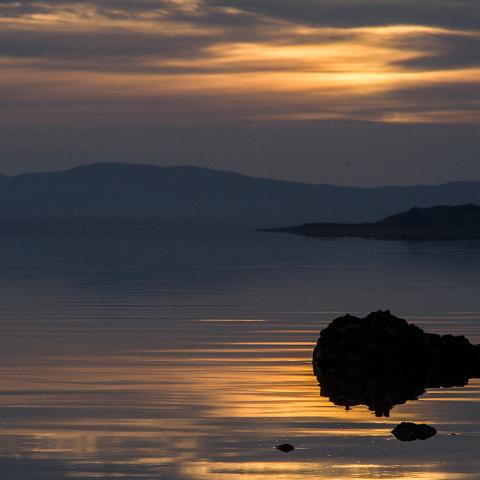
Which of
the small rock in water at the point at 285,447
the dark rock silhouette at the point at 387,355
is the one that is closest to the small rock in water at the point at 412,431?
the small rock in water at the point at 285,447

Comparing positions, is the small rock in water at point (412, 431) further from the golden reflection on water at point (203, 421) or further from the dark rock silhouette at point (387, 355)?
the dark rock silhouette at point (387, 355)

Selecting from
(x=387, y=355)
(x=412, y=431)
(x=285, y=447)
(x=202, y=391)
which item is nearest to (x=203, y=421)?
(x=285, y=447)

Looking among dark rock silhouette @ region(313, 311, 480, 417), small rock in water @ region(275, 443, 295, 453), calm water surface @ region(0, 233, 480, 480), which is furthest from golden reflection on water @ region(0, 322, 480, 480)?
dark rock silhouette @ region(313, 311, 480, 417)

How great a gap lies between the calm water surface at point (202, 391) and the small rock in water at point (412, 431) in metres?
0.19

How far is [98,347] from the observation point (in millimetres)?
36625

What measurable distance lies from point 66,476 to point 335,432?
520 centimetres

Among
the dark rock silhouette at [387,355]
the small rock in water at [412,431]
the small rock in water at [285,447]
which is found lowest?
the small rock in water at [285,447]

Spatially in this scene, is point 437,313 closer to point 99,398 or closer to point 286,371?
point 286,371

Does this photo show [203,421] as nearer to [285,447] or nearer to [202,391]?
[285,447]

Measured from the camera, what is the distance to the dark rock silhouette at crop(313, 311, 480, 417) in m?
31.5

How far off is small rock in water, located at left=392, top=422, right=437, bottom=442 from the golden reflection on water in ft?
0.59

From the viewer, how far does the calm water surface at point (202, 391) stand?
811 inches

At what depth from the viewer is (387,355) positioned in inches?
1302

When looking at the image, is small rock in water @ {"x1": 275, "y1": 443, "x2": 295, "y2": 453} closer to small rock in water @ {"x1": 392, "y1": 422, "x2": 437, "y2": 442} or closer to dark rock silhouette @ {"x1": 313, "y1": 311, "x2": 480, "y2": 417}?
small rock in water @ {"x1": 392, "y1": 422, "x2": 437, "y2": 442}
